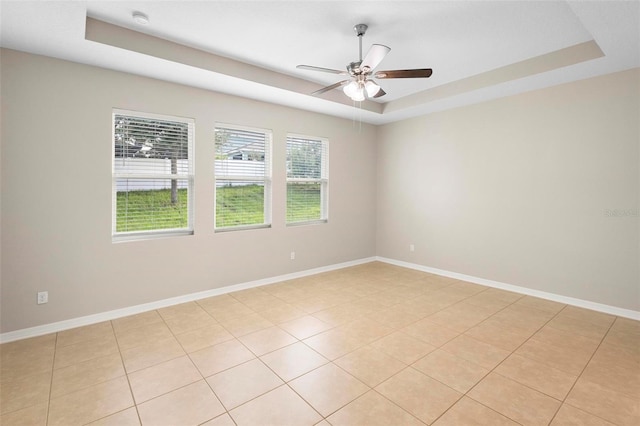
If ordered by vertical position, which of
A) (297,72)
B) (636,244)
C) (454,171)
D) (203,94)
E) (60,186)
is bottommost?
(636,244)

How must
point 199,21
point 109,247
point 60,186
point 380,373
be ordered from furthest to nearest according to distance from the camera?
point 109,247, point 60,186, point 199,21, point 380,373

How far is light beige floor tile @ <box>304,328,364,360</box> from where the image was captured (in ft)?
8.96

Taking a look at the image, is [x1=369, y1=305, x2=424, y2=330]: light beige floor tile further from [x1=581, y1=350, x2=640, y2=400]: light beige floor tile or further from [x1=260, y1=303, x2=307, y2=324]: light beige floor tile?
[x1=581, y1=350, x2=640, y2=400]: light beige floor tile

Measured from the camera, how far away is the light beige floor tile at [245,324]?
3.12 metres

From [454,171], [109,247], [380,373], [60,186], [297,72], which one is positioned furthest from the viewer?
[454,171]

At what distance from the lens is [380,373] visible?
7.91 feet

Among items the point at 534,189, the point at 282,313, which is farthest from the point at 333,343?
the point at 534,189

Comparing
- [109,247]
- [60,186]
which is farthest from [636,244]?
[60,186]

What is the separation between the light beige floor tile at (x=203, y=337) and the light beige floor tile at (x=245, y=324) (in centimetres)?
7

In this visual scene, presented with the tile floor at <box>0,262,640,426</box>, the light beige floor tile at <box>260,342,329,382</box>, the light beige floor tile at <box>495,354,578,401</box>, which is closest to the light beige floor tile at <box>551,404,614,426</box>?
the tile floor at <box>0,262,640,426</box>

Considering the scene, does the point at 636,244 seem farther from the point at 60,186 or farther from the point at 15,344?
the point at 15,344

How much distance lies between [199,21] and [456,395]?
11.7 feet

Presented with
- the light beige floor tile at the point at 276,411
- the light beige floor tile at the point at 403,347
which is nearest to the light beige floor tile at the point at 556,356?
the light beige floor tile at the point at 403,347

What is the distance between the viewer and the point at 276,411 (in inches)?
78.6
